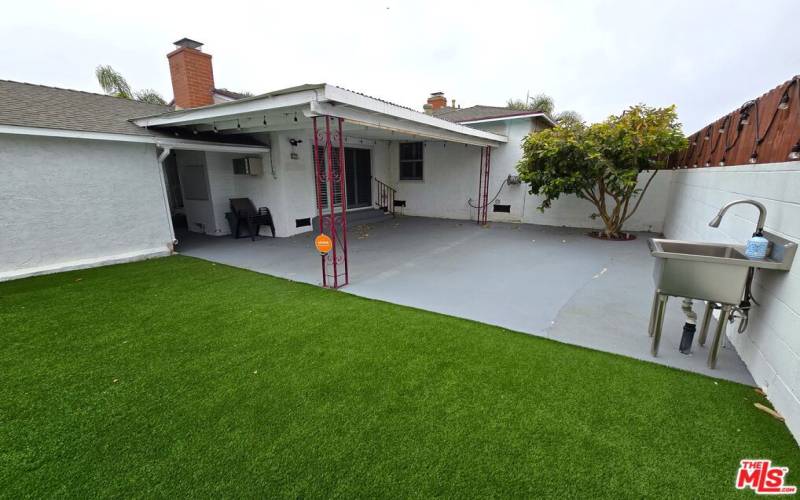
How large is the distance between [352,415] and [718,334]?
272 centimetres

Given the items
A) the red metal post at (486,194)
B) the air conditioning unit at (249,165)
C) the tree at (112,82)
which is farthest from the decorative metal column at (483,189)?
the tree at (112,82)

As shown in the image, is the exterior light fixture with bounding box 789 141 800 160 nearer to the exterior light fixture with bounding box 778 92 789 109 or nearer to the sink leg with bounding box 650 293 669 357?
the exterior light fixture with bounding box 778 92 789 109

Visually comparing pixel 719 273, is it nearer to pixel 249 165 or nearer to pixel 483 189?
pixel 483 189

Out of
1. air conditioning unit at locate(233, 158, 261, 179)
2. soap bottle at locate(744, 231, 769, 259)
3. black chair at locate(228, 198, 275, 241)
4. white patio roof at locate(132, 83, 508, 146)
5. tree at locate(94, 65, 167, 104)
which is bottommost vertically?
black chair at locate(228, 198, 275, 241)

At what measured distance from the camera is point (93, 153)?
17.7 feet

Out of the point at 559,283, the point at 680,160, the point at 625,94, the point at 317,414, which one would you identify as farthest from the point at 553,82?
the point at 317,414

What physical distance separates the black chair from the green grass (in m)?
4.56

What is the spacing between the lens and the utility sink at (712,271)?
2.07 meters

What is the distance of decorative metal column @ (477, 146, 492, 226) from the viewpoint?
9.55 metres

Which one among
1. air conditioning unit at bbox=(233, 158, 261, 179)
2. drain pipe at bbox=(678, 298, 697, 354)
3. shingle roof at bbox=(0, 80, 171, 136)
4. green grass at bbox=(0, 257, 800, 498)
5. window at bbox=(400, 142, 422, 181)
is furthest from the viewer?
window at bbox=(400, 142, 422, 181)

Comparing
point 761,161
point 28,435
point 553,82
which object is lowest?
point 28,435

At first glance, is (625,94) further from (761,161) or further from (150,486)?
(150,486)

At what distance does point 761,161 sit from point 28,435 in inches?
217

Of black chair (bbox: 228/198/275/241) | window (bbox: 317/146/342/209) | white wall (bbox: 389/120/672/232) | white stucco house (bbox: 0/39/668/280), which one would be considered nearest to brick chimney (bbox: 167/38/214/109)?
white stucco house (bbox: 0/39/668/280)
